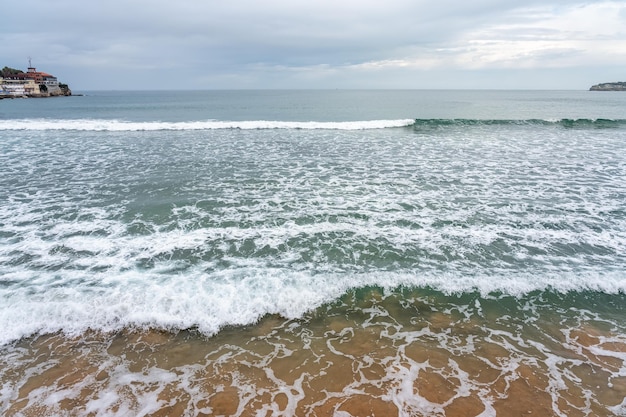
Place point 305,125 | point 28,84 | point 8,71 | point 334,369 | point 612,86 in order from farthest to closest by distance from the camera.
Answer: point 612,86 → point 8,71 → point 28,84 → point 305,125 → point 334,369

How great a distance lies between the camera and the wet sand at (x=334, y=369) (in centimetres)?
476

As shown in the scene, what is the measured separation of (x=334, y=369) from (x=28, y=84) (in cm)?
14170

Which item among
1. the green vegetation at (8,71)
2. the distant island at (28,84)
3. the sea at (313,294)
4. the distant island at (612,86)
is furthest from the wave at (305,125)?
the distant island at (612,86)

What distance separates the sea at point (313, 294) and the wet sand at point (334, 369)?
1.1 inches

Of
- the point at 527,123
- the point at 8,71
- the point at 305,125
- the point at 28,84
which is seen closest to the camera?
the point at 305,125

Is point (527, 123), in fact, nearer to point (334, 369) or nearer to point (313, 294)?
point (313, 294)

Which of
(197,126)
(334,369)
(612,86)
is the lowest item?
(334,369)

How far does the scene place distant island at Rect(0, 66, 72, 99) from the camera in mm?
103463

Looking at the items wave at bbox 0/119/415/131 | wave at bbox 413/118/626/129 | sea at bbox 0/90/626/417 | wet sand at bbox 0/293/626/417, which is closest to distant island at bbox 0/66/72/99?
wave at bbox 0/119/415/131

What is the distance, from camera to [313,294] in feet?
23.7

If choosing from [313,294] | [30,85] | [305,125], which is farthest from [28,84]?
[313,294]

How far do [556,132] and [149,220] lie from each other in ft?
107

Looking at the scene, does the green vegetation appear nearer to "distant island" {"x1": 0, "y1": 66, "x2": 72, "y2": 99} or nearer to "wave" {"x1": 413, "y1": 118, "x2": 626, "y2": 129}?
"distant island" {"x1": 0, "y1": 66, "x2": 72, "y2": 99}

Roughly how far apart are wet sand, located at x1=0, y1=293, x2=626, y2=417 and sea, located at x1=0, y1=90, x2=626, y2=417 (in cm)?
3
